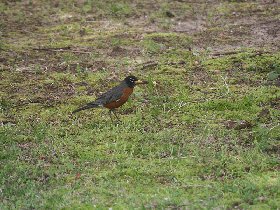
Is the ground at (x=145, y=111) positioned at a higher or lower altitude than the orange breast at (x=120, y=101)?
lower

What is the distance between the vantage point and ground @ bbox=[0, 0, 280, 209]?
24.6 ft

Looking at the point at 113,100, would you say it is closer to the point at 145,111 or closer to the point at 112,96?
the point at 112,96

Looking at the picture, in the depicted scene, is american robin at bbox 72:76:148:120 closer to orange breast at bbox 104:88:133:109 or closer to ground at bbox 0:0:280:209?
orange breast at bbox 104:88:133:109

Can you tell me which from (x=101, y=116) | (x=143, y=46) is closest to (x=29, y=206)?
(x=101, y=116)

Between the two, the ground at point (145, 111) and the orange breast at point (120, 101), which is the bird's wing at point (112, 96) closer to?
the orange breast at point (120, 101)

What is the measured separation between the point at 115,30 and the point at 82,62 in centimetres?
293

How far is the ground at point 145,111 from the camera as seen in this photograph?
7.49m

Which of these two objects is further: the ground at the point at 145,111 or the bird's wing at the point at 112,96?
the bird's wing at the point at 112,96

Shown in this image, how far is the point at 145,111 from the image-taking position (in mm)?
10516

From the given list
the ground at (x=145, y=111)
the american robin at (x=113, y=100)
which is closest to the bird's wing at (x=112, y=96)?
the american robin at (x=113, y=100)

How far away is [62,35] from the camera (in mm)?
16078

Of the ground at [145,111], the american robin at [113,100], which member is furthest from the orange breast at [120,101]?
the ground at [145,111]

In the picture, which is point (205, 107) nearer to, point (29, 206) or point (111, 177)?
point (111, 177)

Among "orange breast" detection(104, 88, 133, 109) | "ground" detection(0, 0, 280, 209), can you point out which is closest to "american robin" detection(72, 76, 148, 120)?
"orange breast" detection(104, 88, 133, 109)
